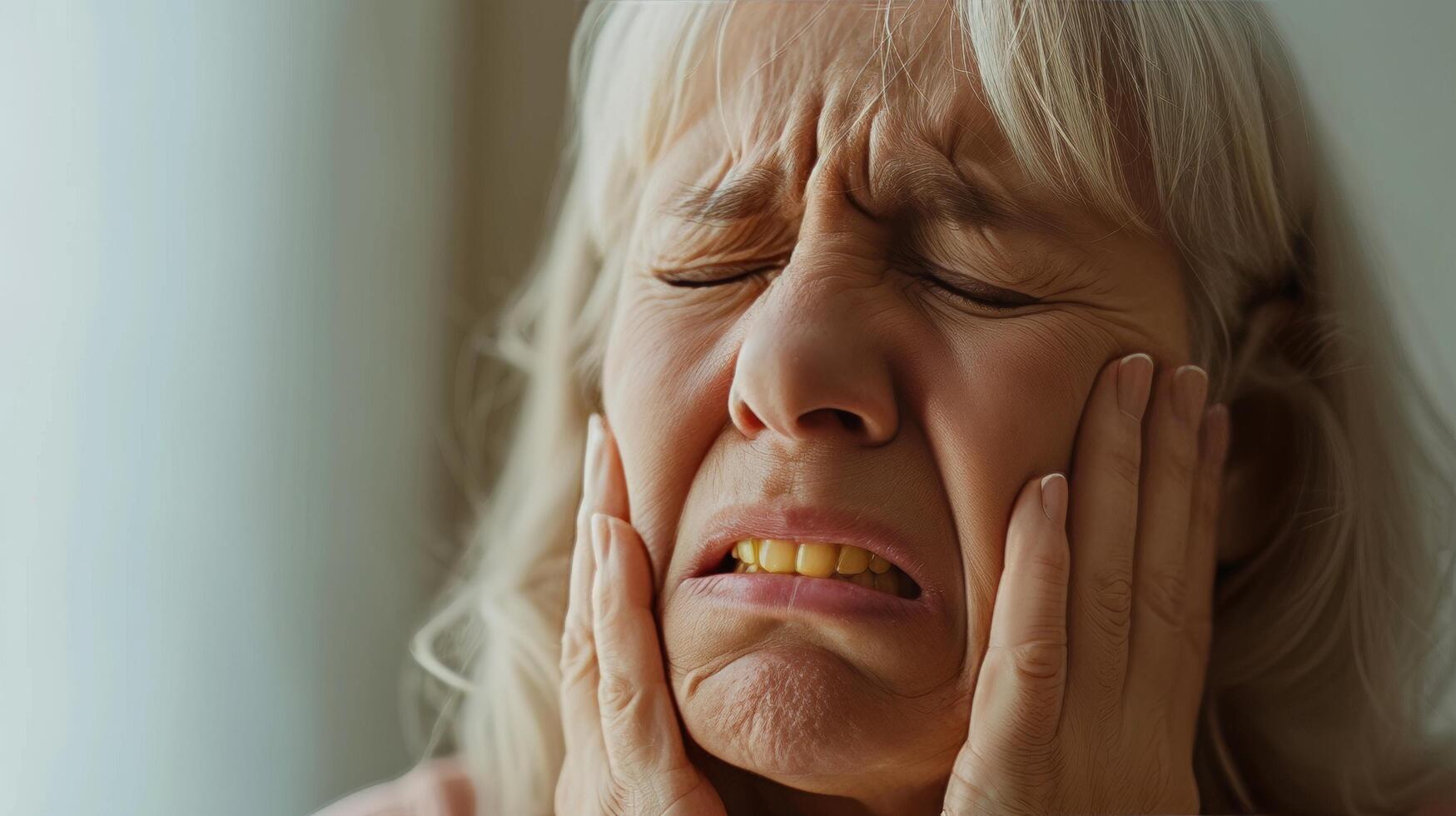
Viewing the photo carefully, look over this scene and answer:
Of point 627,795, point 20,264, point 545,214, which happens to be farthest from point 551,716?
point 20,264

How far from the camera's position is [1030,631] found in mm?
668

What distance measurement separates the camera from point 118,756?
828 mm

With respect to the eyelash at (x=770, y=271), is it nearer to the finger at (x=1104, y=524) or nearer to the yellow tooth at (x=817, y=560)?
the finger at (x=1104, y=524)

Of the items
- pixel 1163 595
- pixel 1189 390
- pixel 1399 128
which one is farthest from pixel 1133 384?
pixel 1399 128

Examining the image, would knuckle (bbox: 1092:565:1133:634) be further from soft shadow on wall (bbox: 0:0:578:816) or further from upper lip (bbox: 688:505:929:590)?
soft shadow on wall (bbox: 0:0:578:816)

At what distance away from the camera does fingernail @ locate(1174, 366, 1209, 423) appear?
717 millimetres

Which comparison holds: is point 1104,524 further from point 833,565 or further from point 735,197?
point 735,197

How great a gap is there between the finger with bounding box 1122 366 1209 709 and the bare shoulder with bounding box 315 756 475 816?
57 cm

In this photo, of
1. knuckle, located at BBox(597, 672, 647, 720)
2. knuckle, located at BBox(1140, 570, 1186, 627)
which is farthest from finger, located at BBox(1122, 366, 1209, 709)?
knuckle, located at BBox(597, 672, 647, 720)

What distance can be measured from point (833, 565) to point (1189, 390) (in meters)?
0.27

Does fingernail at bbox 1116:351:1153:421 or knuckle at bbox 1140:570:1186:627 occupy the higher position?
fingernail at bbox 1116:351:1153:421

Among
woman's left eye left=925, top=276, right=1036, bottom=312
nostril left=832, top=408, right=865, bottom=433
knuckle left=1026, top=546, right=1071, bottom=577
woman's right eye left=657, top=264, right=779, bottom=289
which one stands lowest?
knuckle left=1026, top=546, right=1071, bottom=577

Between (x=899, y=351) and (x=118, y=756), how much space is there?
671 mm

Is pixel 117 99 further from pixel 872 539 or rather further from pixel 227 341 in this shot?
pixel 872 539
